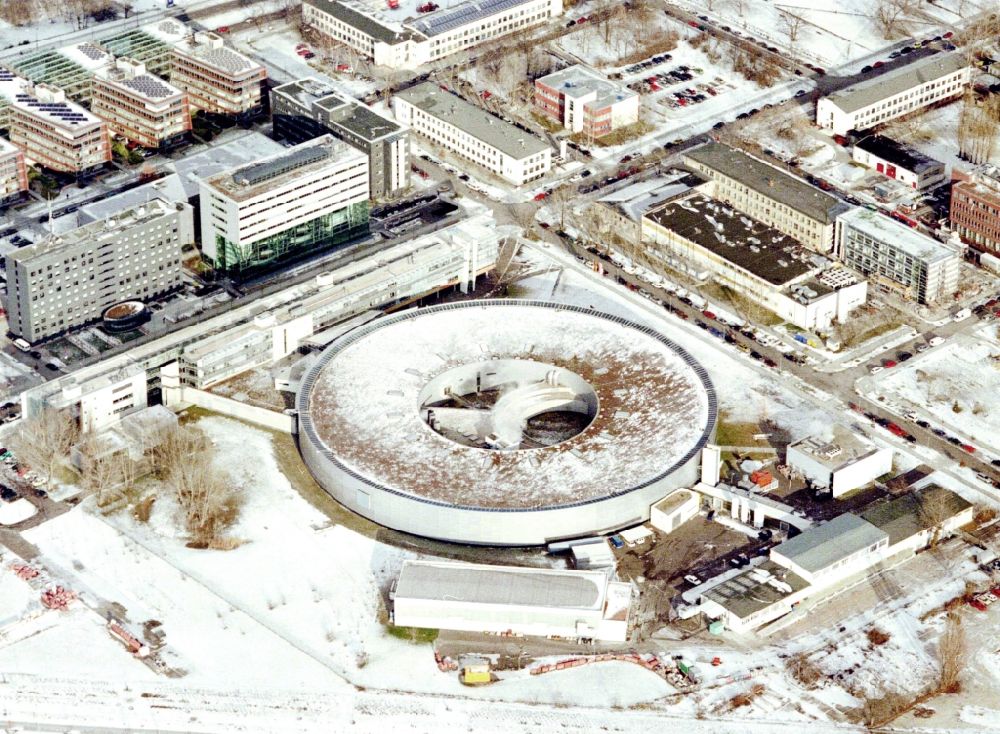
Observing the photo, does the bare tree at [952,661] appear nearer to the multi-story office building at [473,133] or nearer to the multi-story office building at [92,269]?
the multi-story office building at [473,133]

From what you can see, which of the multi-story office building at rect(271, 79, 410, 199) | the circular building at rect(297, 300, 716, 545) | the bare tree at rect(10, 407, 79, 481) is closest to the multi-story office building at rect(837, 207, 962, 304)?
the circular building at rect(297, 300, 716, 545)

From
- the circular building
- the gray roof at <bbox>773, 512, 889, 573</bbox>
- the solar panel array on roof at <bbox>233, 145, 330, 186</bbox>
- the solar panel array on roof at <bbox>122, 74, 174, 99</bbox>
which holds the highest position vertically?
the solar panel array on roof at <bbox>233, 145, 330, 186</bbox>

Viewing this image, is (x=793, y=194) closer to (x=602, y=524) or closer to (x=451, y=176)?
(x=451, y=176)

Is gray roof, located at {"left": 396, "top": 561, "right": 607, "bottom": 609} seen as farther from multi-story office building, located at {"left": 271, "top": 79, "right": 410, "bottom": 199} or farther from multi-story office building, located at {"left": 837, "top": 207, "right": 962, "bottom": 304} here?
multi-story office building, located at {"left": 271, "top": 79, "right": 410, "bottom": 199}

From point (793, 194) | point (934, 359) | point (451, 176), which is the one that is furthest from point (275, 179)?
point (934, 359)

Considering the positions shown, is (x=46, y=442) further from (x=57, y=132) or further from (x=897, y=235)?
(x=897, y=235)
